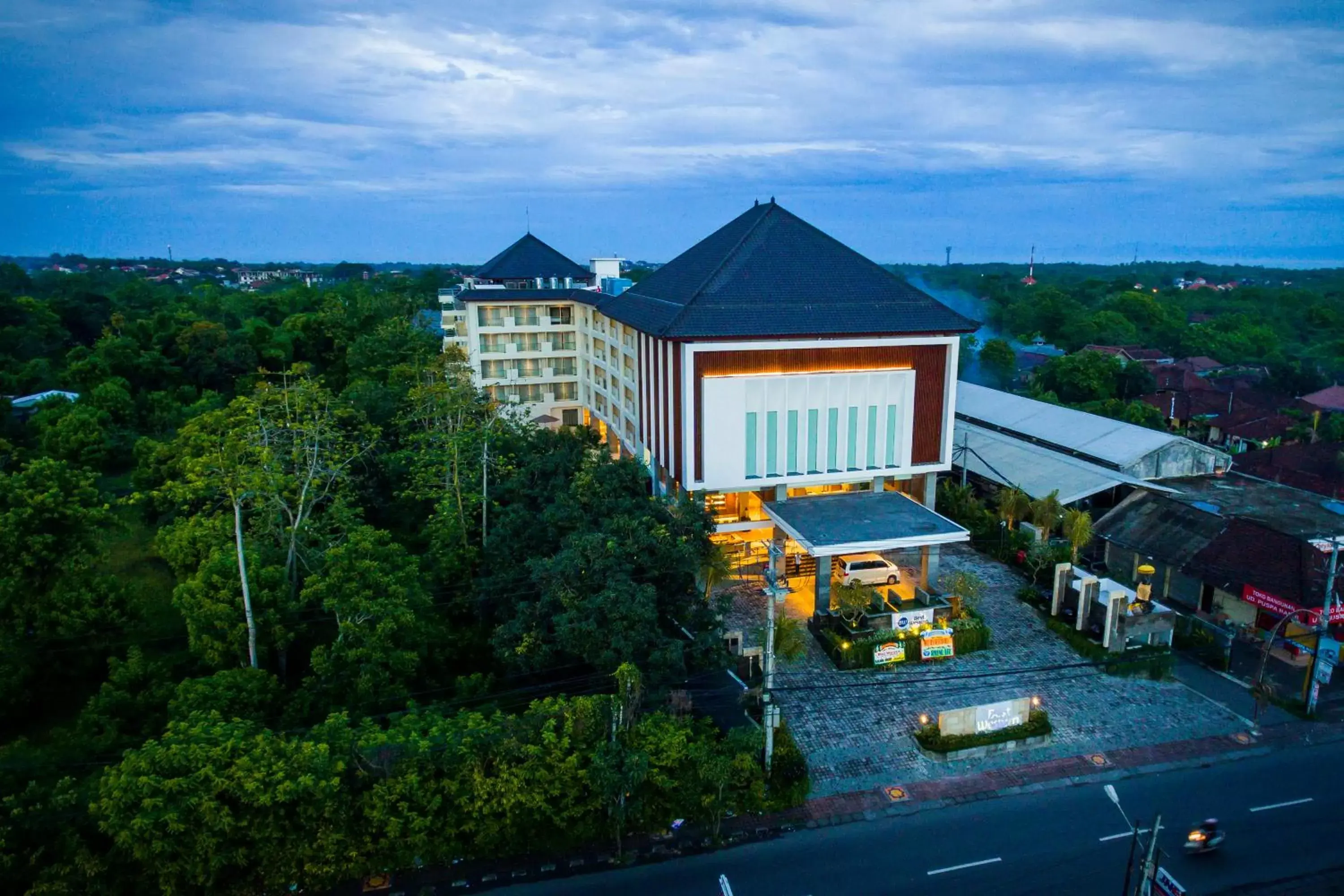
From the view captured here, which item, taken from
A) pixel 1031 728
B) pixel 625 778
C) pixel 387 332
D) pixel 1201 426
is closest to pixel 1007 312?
pixel 1201 426

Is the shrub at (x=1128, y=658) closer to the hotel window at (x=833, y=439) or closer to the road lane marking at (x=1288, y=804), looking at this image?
the road lane marking at (x=1288, y=804)

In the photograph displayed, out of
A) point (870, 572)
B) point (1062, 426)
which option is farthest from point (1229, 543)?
point (1062, 426)

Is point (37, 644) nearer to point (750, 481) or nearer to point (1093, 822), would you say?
point (750, 481)

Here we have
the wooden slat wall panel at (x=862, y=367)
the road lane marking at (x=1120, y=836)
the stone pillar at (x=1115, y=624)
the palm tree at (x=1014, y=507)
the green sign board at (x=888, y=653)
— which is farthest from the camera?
the palm tree at (x=1014, y=507)

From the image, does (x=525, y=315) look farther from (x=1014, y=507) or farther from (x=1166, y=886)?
(x=1166, y=886)

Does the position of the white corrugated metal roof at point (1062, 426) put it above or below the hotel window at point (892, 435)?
below

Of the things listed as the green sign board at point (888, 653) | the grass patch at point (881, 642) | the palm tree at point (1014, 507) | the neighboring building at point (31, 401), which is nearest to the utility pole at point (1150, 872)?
the green sign board at point (888, 653)
